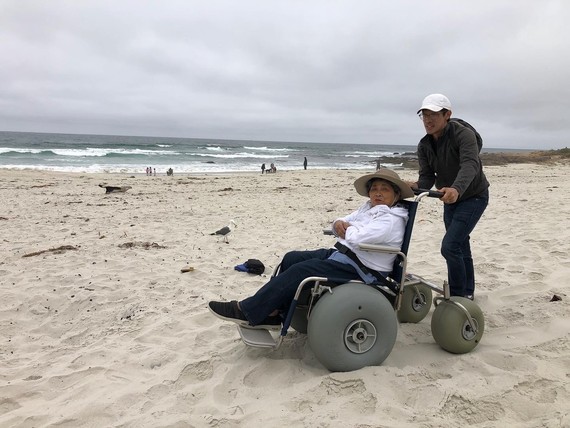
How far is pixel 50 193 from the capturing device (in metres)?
14.2

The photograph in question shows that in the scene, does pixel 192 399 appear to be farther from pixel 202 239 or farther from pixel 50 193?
pixel 50 193

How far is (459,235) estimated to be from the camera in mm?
3713

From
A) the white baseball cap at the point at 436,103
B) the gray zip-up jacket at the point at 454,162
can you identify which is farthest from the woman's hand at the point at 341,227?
the white baseball cap at the point at 436,103

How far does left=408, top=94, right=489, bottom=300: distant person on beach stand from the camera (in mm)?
3500

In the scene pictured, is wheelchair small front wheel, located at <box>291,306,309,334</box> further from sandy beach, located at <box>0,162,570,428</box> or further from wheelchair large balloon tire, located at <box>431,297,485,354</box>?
wheelchair large balloon tire, located at <box>431,297,485,354</box>

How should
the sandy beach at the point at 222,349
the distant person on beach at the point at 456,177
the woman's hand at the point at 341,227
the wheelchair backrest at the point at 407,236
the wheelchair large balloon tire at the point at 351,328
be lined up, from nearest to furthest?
the sandy beach at the point at 222,349 < the wheelchair large balloon tire at the point at 351,328 < the wheelchair backrest at the point at 407,236 < the woman's hand at the point at 341,227 < the distant person on beach at the point at 456,177

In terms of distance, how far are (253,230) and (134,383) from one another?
203 inches

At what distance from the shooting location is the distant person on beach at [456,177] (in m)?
3.50

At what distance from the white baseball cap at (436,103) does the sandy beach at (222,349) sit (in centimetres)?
193

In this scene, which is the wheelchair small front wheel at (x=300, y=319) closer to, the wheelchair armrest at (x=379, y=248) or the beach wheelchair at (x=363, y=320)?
the beach wheelchair at (x=363, y=320)

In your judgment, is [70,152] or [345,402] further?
[70,152]

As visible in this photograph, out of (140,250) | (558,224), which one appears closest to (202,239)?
(140,250)

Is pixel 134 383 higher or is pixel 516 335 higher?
pixel 516 335

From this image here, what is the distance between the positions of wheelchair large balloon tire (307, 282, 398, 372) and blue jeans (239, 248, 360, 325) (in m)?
0.14
